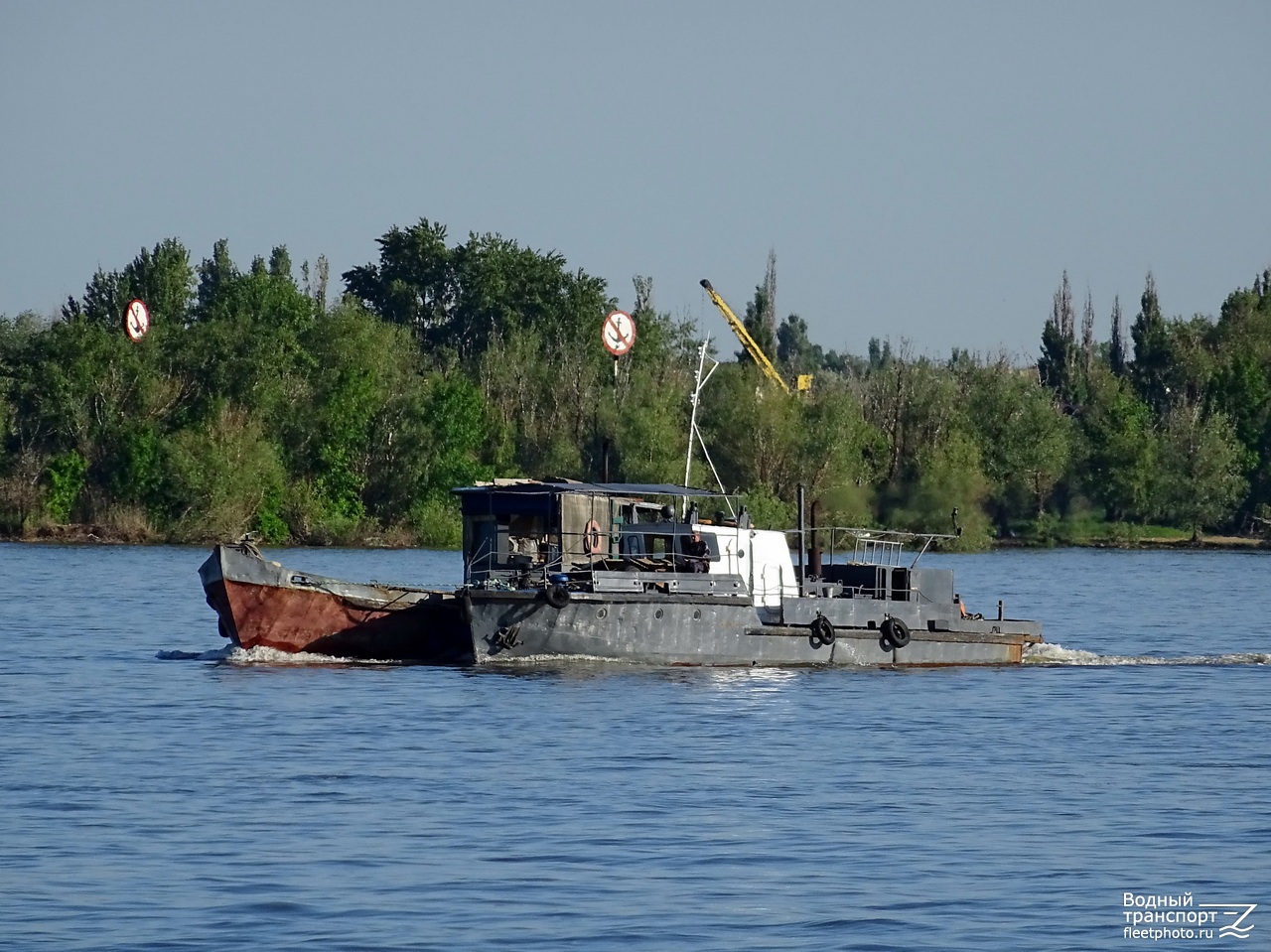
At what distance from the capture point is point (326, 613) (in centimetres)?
3872

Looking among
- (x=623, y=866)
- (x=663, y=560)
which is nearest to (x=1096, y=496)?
(x=663, y=560)

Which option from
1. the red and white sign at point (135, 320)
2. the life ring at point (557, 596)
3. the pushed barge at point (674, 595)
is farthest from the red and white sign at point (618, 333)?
the red and white sign at point (135, 320)

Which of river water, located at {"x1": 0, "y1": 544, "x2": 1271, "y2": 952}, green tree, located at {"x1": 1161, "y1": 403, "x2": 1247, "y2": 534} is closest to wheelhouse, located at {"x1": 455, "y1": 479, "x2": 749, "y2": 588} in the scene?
river water, located at {"x1": 0, "y1": 544, "x2": 1271, "y2": 952}

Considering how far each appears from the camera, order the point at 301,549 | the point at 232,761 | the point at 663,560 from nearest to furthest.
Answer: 1. the point at 232,761
2. the point at 663,560
3. the point at 301,549

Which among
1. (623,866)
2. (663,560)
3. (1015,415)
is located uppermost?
(1015,415)

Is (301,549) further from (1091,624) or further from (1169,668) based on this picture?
(1169,668)

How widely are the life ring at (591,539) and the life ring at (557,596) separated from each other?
351cm

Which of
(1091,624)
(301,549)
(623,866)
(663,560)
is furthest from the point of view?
(301,549)

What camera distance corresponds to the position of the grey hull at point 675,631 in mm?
36969

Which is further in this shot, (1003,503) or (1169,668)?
(1003,503)

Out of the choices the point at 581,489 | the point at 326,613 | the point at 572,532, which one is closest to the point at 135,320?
the point at 326,613

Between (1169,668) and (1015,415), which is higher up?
(1015,415)

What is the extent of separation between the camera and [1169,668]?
146 feet

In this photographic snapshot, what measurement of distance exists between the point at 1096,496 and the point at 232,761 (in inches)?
3899
